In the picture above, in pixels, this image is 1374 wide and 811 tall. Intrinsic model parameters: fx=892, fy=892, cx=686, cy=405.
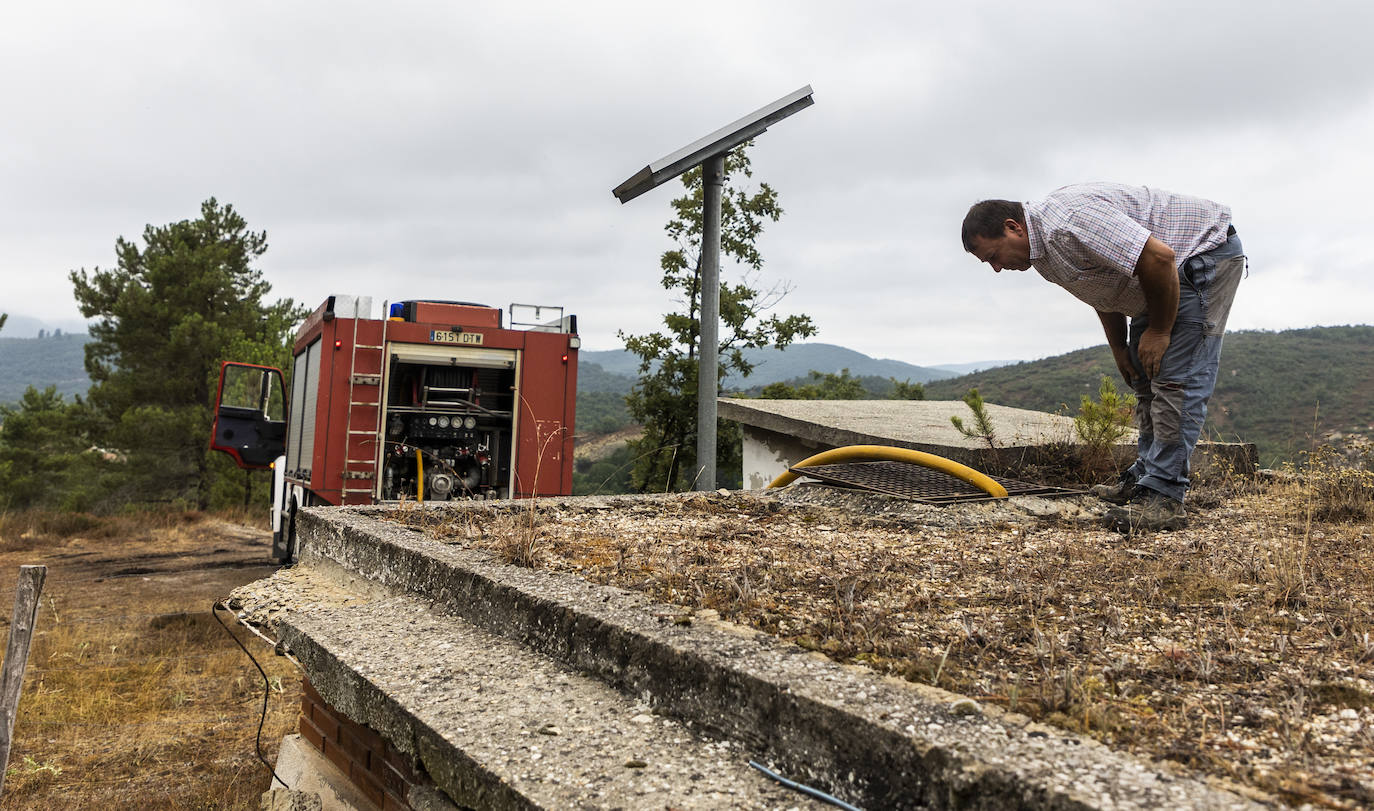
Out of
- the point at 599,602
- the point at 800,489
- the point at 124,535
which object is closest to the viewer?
the point at 599,602

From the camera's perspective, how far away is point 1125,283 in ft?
13.2

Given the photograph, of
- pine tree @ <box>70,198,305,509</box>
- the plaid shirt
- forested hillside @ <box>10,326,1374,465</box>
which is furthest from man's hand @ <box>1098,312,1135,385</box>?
pine tree @ <box>70,198,305,509</box>

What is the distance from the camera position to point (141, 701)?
7242mm

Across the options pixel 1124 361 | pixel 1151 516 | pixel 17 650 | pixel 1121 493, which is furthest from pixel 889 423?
pixel 17 650

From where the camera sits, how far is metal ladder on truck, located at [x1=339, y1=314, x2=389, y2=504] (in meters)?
9.86

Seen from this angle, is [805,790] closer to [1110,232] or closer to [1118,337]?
[1110,232]

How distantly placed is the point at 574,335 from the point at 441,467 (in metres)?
2.21

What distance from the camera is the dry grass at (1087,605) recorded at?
5.30 ft

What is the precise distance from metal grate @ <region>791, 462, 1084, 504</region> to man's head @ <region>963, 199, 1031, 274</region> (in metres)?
1.32

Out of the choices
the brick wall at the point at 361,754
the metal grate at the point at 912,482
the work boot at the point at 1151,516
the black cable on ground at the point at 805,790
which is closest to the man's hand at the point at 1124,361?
the work boot at the point at 1151,516

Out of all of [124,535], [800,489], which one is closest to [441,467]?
[800,489]

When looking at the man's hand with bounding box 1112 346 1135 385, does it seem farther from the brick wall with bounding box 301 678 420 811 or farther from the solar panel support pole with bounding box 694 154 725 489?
the brick wall with bounding box 301 678 420 811

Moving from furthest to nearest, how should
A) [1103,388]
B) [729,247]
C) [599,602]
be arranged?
1. [729,247]
2. [1103,388]
3. [599,602]

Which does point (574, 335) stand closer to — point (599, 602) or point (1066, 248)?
point (1066, 248)
